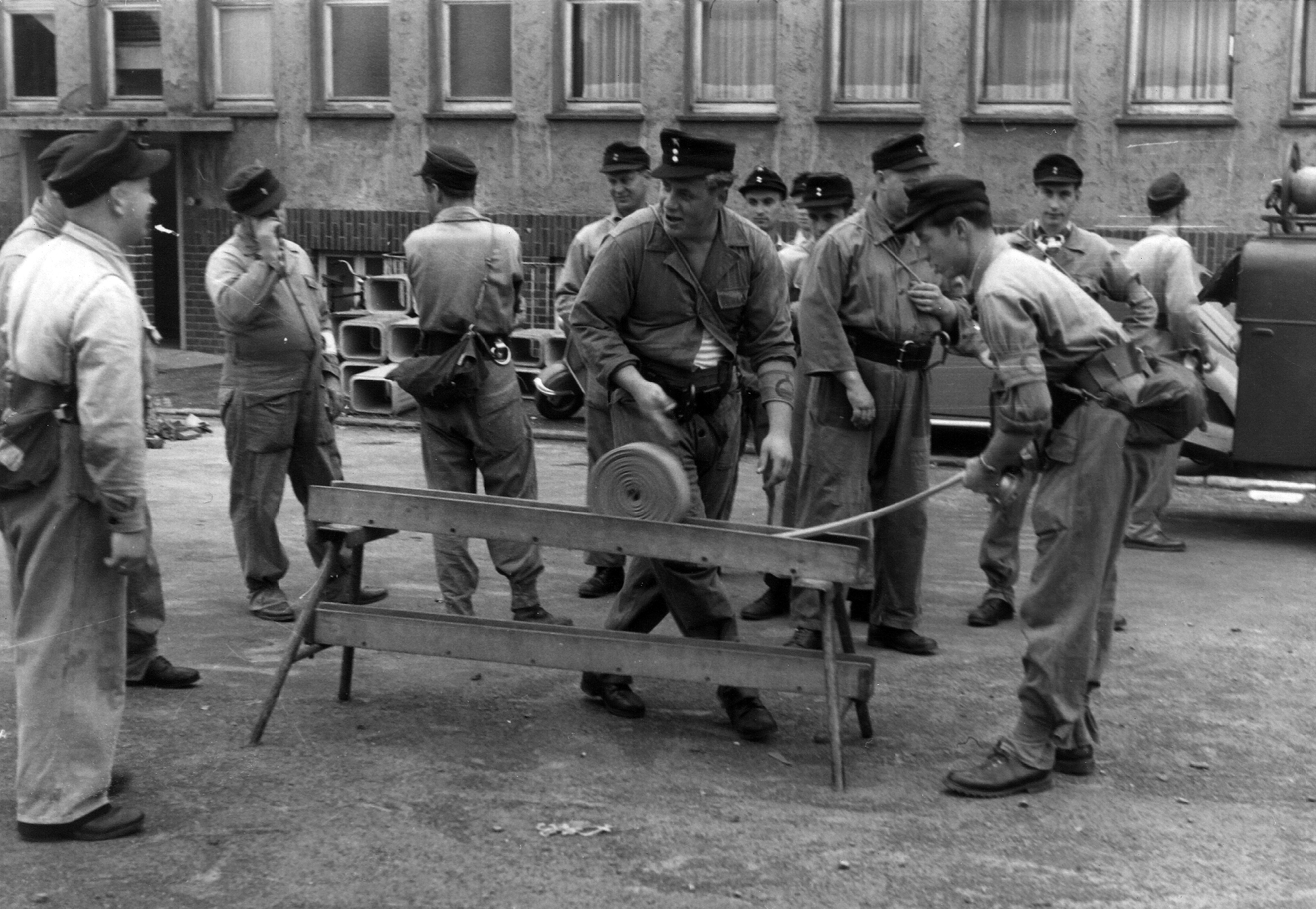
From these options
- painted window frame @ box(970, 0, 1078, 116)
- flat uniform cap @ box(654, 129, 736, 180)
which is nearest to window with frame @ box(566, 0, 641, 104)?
painted window frame @ box(970, 0, 1078, 116)

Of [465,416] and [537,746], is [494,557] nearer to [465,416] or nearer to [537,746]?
[465,416]

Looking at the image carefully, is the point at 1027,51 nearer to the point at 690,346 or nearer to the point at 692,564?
the point at 690,346

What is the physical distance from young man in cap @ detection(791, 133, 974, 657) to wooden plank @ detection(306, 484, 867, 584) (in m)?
1.28

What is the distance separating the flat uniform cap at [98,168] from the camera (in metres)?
4.88

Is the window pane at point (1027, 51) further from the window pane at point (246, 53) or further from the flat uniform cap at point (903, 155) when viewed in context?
the flat uniform cap at point (903, 155)

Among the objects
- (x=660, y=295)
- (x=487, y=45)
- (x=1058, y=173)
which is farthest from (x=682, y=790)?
(x=487, y=45)

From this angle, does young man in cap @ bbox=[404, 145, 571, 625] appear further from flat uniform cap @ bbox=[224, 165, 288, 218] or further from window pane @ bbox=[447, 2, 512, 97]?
window pane @ bbox=[447, 2, 512, 97]

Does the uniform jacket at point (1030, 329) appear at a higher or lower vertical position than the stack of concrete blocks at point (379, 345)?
higher

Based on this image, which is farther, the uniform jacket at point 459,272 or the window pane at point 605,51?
the window pane at point 605,51

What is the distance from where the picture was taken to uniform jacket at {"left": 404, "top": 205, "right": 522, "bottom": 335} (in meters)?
7.30

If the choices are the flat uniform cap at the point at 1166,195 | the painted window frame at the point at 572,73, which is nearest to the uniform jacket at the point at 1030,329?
the flat uniform cap at the point at 1166,195

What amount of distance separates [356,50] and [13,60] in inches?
173

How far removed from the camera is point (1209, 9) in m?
14.8

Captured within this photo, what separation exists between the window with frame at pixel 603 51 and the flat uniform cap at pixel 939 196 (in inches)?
459
